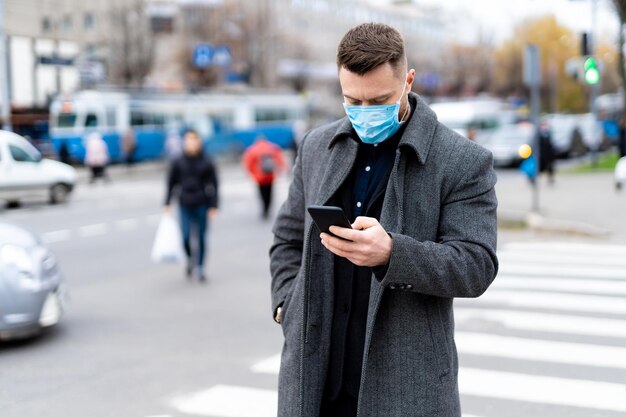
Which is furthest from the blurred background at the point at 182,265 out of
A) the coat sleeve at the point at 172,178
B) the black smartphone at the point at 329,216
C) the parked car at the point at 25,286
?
the black smartphone at the point at 329,216

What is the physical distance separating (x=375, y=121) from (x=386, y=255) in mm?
458

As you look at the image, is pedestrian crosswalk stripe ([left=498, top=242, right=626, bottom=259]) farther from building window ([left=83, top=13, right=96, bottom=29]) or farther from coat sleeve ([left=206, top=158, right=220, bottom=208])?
building window ([left=83, top=13, right=96, bottom=29])

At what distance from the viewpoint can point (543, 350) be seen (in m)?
7.05

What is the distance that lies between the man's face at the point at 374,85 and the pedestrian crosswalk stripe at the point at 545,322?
18.6 feet

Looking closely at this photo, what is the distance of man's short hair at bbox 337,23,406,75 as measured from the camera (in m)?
2.39

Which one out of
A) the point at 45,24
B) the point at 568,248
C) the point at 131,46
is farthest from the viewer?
the point at 131,46

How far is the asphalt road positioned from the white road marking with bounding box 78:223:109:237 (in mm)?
2517

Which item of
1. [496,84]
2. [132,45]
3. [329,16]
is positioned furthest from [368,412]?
[329,16]

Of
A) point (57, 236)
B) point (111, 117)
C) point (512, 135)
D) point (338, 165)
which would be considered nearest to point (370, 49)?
point (338, 165)

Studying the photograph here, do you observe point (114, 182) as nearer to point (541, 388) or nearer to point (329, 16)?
point (541, 388)

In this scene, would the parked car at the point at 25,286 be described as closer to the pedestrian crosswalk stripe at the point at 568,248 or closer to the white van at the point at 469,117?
the pedestrian crosswalk stripe at the point at 568,248

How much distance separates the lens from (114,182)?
99.9 ft

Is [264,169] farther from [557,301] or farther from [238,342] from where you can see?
[238,342]

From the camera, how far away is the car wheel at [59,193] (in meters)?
22.0
